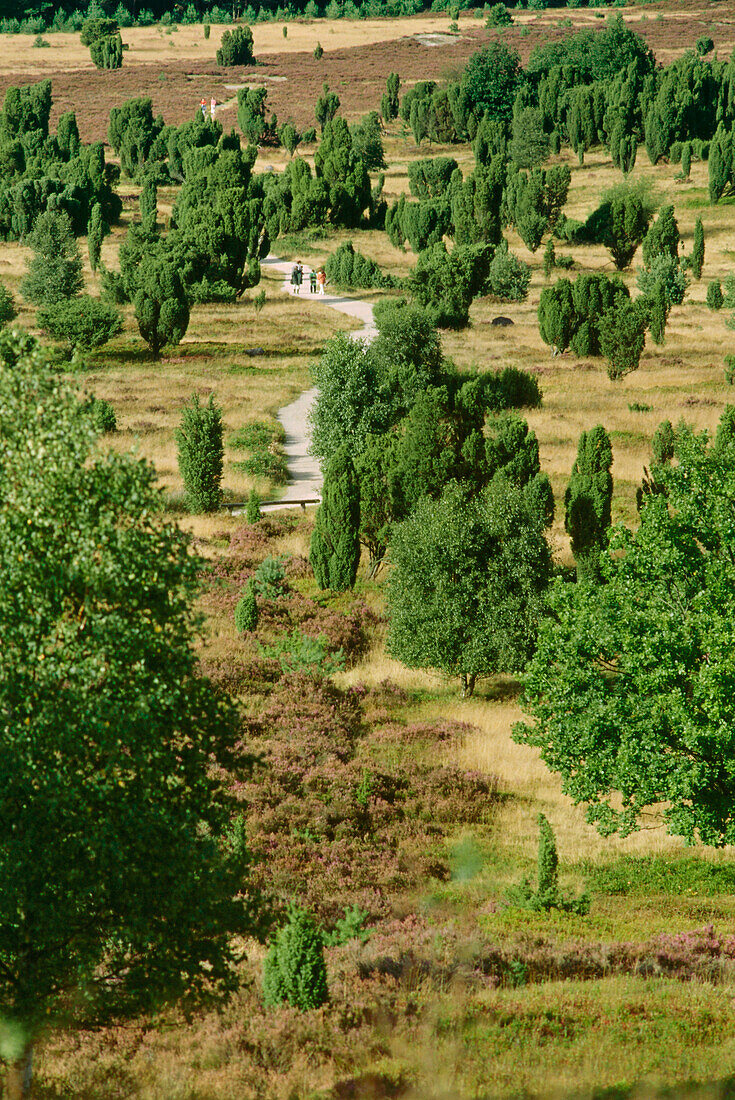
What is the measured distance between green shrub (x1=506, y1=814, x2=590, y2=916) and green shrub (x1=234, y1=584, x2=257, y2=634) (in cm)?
1409

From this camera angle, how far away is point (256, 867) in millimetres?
18391

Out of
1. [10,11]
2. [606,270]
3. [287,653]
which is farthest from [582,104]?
[10,11]

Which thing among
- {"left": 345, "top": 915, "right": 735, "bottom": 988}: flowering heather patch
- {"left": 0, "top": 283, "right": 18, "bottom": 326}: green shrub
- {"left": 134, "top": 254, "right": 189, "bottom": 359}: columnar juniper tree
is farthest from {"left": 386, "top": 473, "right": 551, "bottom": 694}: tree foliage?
{"left": 0, "top": 283, "right": 18, "bottom": 326}: green shrub

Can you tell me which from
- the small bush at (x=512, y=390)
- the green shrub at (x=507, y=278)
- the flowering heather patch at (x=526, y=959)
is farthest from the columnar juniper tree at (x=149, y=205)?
the flowering heather patch at (x=526, y=959)

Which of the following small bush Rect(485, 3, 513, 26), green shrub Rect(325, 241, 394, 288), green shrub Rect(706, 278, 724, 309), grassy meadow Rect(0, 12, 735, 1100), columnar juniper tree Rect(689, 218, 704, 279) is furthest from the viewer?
small bush Rect(485, 3, 513, 26)

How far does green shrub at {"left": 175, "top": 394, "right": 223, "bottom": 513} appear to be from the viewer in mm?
36906

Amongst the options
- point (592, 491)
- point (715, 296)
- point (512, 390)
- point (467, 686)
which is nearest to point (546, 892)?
point (467, 686)

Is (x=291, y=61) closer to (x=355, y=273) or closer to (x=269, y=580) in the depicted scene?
(x=355, y=273)

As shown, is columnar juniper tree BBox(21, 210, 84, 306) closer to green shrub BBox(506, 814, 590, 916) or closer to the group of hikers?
the group of hikers

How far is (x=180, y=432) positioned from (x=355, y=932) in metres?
25.0

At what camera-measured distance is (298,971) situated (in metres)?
13.3

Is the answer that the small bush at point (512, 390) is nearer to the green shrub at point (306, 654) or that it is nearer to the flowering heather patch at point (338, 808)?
the green shrub at point (306, 654)

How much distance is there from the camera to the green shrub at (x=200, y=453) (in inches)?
1453

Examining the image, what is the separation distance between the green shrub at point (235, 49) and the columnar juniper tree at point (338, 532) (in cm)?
16133
